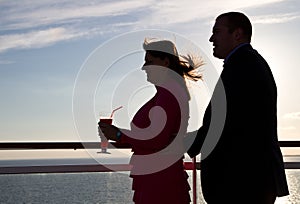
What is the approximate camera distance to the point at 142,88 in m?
3.81

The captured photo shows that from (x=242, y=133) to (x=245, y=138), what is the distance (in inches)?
1.1

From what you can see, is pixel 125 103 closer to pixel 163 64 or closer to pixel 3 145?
pixel 163 64

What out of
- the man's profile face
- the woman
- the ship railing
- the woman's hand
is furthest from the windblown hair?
the ship railing

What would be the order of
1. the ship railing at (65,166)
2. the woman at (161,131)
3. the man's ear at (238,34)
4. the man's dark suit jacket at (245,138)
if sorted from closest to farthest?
the man's dark suit jacket at (245,138) → the man's ear at (238,34) → the woman at (161,131) → the ship railing at (65,166)

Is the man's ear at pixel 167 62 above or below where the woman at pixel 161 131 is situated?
above

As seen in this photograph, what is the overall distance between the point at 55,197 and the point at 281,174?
400 centimetres

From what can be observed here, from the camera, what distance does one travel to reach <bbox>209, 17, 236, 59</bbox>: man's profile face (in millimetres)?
3457

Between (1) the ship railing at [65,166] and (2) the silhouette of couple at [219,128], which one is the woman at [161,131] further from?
(1) the ship railing at [65,166]

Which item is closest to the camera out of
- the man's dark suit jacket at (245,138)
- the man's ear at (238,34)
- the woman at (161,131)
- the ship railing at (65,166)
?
the man's dark suit jacket at (245,138)

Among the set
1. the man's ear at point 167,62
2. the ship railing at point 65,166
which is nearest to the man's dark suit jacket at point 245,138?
the man's ear at point 167,62

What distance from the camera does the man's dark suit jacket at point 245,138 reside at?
3.29 meters

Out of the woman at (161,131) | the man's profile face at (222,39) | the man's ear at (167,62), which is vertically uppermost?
the man's profile face at (222,39)

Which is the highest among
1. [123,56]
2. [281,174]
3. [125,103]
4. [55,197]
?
[123,56]

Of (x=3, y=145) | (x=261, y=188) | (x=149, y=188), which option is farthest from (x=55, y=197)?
(x=261, y=188)
